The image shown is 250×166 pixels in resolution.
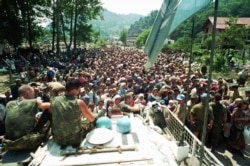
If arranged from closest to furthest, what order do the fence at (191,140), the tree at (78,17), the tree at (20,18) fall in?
the fence at (191,140) < the tree at (20,18) < the tree at (78,17)

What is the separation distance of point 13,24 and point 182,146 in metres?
32.9

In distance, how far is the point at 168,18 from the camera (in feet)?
10.2

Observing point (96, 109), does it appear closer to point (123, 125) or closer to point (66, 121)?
point (123, 125)

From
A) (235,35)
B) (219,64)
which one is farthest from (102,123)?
(235,35)

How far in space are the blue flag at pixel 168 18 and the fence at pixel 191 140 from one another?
1.62 meters

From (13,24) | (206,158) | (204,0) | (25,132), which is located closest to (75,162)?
(25,132)

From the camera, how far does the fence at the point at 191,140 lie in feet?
12.5

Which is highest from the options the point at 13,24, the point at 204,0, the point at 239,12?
the point at 239,12

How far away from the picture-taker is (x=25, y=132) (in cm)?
420

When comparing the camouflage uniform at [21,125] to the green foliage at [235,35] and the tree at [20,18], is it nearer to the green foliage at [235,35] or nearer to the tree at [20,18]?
the tree at [20,18]

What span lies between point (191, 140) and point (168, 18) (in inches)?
105

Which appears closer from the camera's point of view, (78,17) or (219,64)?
(219,64)

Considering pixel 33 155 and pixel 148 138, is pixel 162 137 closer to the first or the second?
pixel 148 138

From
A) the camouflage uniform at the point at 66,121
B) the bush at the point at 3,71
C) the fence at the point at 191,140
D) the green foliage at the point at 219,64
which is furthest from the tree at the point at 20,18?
the camouflage uniform at the point at 66,121
